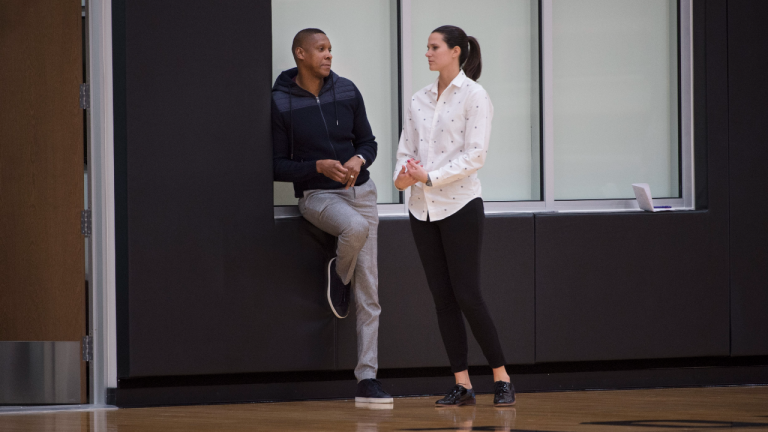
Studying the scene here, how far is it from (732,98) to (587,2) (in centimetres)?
95

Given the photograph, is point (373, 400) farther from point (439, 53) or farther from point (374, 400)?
point (439, 53)

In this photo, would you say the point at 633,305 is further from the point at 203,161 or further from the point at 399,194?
the point at 203,161

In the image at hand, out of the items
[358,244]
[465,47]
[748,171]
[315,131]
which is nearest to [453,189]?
[358,244]

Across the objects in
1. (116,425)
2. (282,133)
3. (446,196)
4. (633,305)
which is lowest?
(116,425)

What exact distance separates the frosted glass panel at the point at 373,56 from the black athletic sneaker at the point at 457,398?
3.94ft

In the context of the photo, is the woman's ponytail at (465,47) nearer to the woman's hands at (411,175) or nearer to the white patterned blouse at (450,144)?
the white patterned blouse at (450,144)

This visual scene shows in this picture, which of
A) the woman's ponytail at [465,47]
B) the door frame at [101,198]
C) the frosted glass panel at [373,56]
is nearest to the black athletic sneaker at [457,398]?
the frosted glass panel at [373,56]

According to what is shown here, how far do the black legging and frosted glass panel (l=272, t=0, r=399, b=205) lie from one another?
0.89 meters

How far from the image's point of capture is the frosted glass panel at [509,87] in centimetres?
515

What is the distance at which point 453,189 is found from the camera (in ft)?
13.4

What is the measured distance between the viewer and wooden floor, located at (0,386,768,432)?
357 cm

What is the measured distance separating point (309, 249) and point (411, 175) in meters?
0.83

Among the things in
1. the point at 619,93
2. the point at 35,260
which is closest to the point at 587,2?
the point at 619,93

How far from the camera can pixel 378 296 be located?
474 cm
